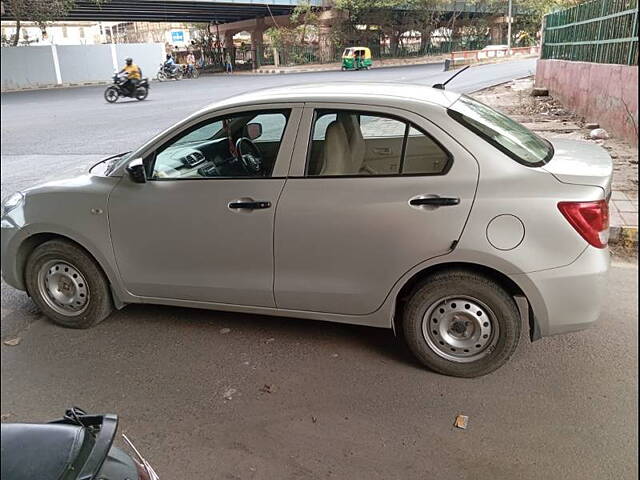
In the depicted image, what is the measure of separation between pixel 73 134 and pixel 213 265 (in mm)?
966

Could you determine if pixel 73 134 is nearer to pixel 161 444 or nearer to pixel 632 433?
pixel 161 444

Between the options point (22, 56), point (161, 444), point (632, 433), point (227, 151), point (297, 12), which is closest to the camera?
point (22, 56)

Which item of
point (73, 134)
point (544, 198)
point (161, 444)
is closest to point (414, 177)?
point (544, 198)

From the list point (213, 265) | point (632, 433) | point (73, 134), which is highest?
point (73, 134)

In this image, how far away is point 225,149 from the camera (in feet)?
9.05

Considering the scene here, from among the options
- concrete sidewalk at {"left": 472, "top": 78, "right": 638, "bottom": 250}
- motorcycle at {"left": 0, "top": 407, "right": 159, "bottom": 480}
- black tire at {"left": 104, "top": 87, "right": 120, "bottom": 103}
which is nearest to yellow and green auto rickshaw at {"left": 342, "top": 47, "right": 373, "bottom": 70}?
concrete sidewalk at {"left": 472, "top": 78, "right": 638, "bottom": 250}

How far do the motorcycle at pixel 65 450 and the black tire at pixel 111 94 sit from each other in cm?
145

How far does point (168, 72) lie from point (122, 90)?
0.23m

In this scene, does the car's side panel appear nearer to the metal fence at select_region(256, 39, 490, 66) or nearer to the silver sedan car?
the silver sedan car

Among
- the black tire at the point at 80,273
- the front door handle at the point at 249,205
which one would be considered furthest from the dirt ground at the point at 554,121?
the black tire at the point at 80,273

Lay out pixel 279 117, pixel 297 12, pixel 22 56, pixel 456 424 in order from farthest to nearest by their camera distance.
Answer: pixel 279 117
pixel 297 12
pixel 456 424
pixel 22 56

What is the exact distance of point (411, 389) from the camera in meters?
2.36

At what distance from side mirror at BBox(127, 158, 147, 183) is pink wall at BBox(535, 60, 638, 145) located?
2.01 m

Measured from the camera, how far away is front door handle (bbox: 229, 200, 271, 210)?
8.01 ft
